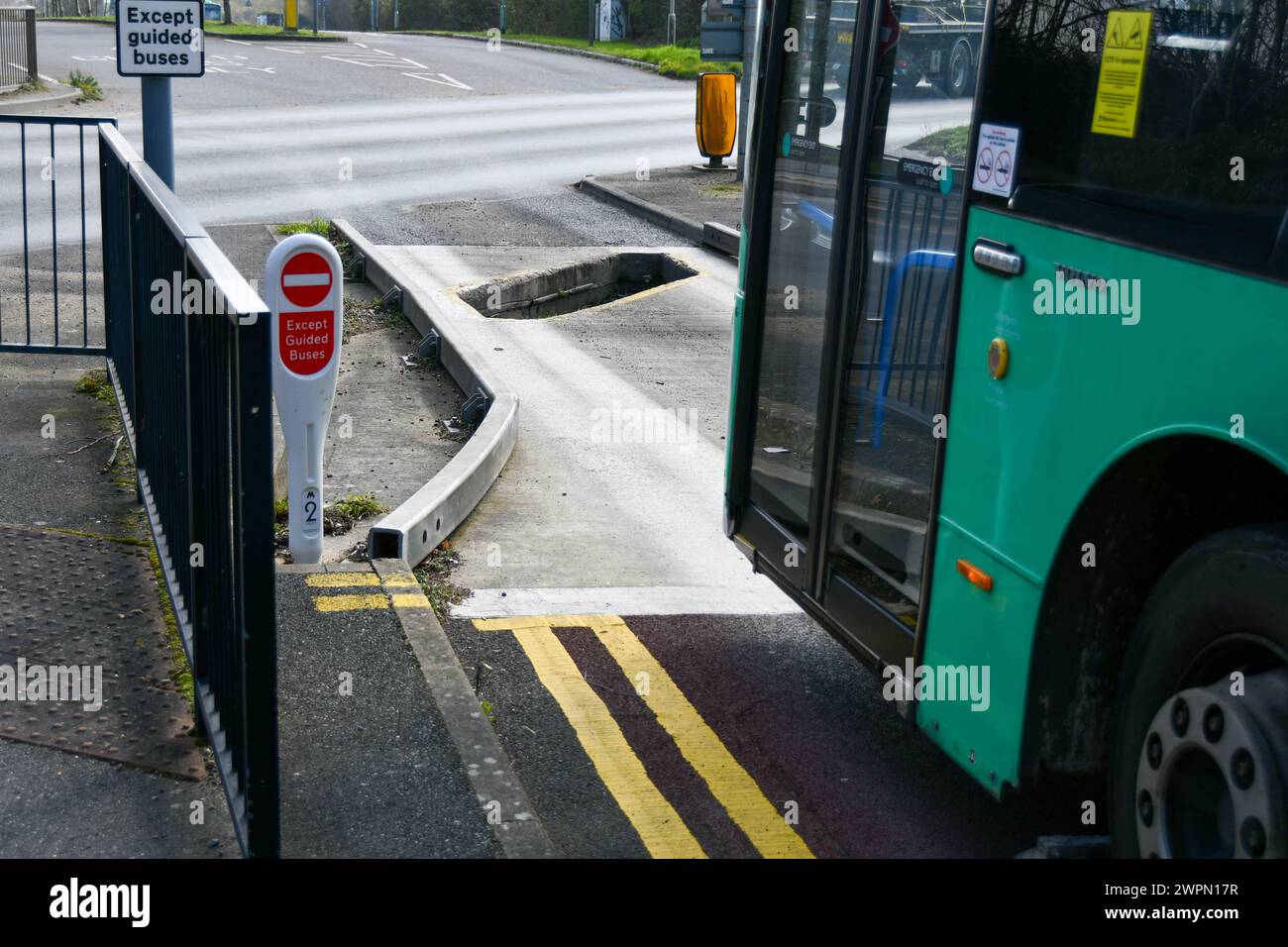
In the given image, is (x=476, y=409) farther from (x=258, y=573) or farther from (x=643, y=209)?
(x=643, y=209)

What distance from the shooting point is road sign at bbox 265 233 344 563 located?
5.96 m

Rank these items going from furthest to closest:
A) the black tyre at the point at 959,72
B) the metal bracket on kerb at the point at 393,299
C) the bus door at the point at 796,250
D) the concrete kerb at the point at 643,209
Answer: the concrete kerb at the point at 643,209, the metal bracket on kerb at the point at 393,299, the bus door at the point at 796,250, the black tyre at the point at 959,72

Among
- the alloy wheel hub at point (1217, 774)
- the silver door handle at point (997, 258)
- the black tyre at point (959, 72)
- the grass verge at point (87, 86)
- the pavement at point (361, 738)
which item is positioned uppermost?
the black tyre at point (959, 72)

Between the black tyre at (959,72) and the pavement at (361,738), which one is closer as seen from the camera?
the black tyre at (959,72)

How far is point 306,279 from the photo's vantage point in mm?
6016

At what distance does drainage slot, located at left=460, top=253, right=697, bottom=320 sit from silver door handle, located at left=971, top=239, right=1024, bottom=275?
29.5ft

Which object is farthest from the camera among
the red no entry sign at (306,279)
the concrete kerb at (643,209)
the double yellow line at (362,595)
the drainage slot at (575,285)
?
the concrete kerb at (643,209)

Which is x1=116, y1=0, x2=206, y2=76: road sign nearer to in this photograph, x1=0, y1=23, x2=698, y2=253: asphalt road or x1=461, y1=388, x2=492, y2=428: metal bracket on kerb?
x1=461, y1=388, x2=492, y2=428: metal bracket on kerb

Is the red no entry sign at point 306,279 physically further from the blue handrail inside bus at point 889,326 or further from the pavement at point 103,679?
the blue handrail inside bus at point 889,326

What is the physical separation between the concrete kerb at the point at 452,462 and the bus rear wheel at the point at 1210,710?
355 cm

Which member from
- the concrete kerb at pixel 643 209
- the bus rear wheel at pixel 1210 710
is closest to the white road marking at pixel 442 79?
the concrete kerb at pixel 643 209

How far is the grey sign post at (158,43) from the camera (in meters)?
7.70

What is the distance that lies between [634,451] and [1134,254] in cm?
537

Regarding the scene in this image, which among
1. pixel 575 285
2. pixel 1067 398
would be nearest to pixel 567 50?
pixel 575 285
